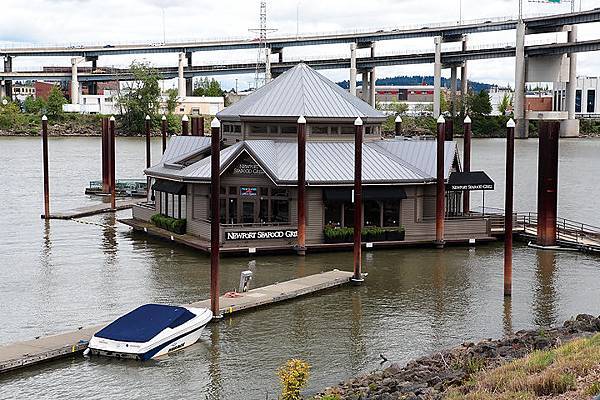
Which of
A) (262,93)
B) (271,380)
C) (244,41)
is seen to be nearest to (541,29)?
(244,41)

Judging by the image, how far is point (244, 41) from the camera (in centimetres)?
18238

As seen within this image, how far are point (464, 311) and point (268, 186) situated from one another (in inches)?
510

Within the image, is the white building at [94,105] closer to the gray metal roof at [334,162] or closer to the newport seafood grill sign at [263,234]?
the gray metal roof at [334,162]

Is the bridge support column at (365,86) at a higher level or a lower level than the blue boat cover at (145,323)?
higher

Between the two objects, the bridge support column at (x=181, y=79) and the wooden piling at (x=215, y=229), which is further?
the bridge support column at (x=181, y=79)

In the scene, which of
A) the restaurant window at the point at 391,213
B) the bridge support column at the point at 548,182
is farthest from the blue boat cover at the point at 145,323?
the bridge support column at the point at 548,182

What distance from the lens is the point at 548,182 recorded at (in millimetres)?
41500

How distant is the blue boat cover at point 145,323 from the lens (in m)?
24.2

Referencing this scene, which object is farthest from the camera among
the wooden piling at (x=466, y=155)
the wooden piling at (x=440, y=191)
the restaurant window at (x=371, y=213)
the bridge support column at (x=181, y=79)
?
the bridge support column at (x=181, y=79)

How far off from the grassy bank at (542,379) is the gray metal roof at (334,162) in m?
22.0

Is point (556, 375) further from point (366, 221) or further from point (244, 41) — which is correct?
point (244, 41)

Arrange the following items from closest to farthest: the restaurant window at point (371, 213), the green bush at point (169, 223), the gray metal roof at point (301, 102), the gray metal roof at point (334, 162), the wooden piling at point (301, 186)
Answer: the wooden piling at point (301, 186) < the gray metal roof at point (334, 162) < the restaurant window at point (371, 213) < the green bush at point (169, 223) < the gray metal roof at point (301, 102)

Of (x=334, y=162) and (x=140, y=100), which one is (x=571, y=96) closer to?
(x=140, y=100)

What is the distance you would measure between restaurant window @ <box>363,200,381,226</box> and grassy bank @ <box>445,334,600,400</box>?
22.1 m
